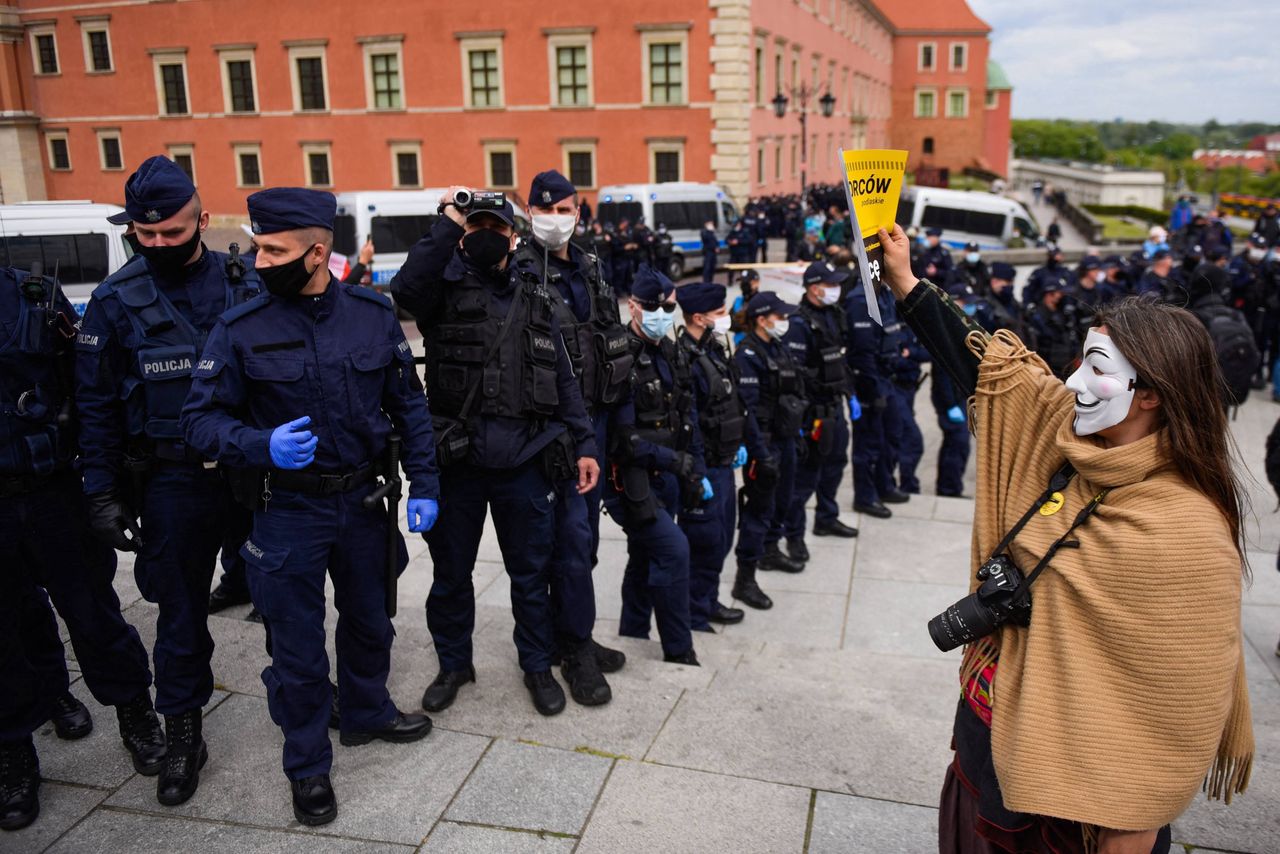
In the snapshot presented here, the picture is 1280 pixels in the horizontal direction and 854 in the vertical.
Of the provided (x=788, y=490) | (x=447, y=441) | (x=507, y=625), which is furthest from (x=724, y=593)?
(x=447, y=441)

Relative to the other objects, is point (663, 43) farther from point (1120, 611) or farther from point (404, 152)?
point (1120, 611)

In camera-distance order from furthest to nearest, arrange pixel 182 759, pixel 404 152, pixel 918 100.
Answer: pixel 918 100 < pixel 404 152 < pixel 182 759

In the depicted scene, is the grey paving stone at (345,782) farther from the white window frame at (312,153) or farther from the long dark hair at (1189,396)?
the white window frame at (312,153)

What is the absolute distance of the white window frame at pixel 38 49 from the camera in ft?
123

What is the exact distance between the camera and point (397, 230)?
20516 mm

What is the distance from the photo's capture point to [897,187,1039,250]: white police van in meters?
28.1

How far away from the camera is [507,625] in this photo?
17.3ft

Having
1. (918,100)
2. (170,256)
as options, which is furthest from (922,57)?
(170,256)

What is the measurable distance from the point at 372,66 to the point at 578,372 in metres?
32.7

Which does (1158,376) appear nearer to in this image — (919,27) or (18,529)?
(18,529)

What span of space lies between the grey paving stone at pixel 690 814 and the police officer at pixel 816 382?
3746 mm

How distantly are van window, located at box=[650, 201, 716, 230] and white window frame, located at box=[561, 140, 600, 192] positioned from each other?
8.51 m

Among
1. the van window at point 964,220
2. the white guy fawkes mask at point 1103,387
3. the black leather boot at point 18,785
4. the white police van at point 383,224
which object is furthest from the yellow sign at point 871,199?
the van window at point 964,220

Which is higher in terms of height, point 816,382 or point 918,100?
point 918,100
